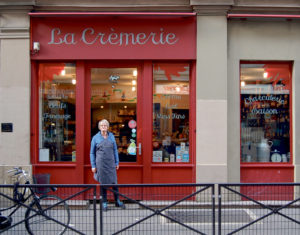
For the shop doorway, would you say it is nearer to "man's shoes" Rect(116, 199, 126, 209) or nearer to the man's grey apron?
the man's grey apron

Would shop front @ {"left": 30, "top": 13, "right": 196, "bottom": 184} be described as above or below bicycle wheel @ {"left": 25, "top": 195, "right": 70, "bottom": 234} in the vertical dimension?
above

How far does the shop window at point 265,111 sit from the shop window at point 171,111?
1365 millimetres

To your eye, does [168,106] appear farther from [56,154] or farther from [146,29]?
[56,154]

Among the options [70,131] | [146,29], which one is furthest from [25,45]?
[146,29]

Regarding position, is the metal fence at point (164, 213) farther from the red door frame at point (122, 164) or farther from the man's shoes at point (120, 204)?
the red door frame at point (122, 164)

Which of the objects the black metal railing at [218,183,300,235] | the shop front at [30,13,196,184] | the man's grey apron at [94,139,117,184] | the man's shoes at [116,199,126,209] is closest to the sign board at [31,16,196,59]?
the shop front at [30,13,196,184]

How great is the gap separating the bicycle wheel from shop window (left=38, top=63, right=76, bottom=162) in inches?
127

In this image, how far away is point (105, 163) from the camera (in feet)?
24.9

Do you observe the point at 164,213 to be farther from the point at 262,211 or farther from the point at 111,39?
the point at 111,39

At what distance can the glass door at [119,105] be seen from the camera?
8680 mm

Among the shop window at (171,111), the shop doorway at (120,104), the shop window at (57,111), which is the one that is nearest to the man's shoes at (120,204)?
the shop doorway at (120,104)

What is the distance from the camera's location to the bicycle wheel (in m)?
5.26

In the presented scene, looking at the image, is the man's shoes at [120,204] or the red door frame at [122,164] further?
the red door frame at [122,164]

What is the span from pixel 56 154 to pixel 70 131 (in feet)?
2.11
